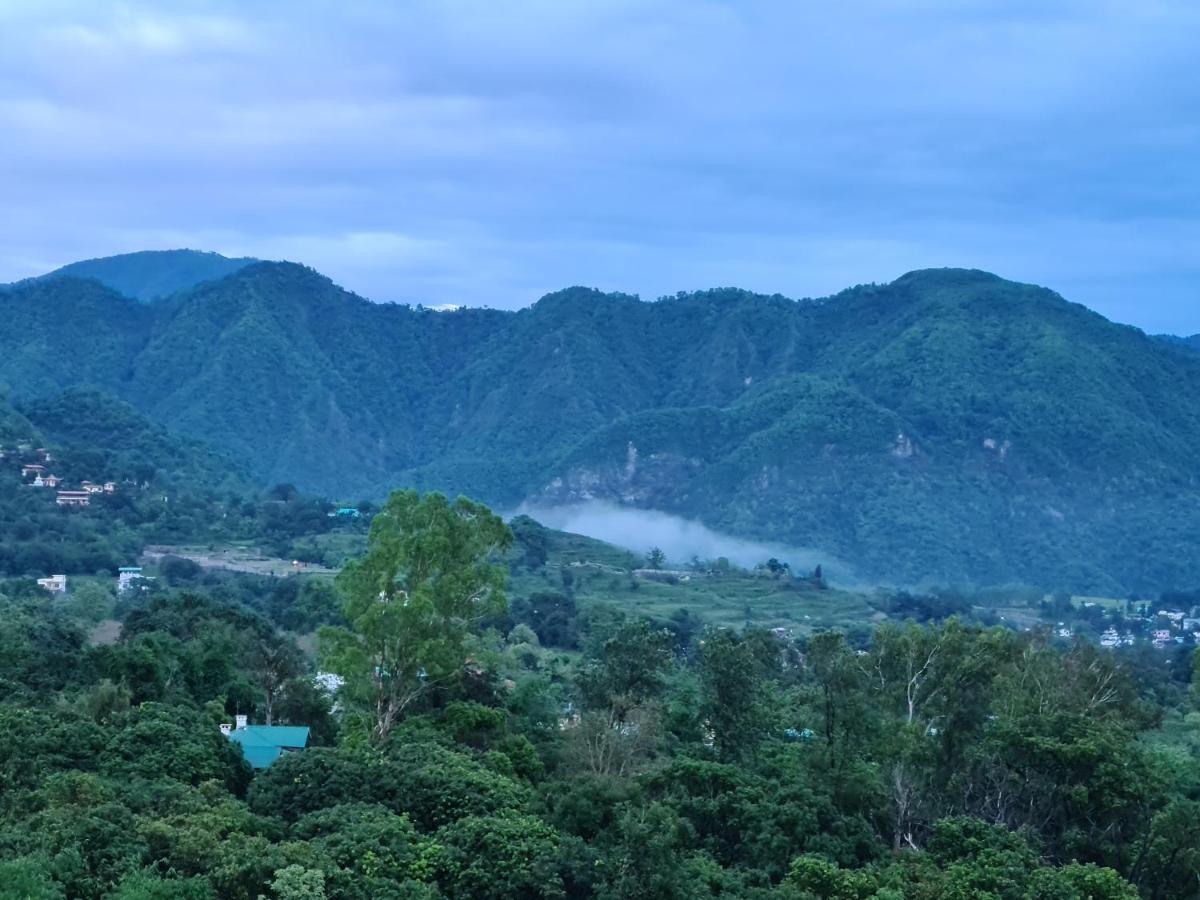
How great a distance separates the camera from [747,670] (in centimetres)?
2417

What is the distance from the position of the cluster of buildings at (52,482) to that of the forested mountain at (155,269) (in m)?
103

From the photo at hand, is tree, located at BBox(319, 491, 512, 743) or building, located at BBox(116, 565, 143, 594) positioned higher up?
tree, located at BBox(319, 491, 512, 743)

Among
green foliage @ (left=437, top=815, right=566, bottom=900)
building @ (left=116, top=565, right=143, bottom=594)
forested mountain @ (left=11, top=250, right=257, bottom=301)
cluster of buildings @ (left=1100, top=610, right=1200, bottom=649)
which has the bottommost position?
cluster of buildings @ (left=1100, top=610, right=1200, bottom=649)

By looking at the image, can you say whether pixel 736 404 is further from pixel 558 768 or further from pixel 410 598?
pixel 558 768

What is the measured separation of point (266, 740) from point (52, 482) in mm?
48885

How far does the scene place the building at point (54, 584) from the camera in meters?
53.3

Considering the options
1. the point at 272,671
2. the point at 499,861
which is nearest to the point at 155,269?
the point at 272,671

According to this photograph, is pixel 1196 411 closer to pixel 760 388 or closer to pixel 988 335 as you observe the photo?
pixel 988 335

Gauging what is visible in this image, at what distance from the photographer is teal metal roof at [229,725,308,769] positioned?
Answer: 23438 millimetres

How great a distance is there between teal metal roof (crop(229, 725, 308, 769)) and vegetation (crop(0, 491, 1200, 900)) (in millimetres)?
634

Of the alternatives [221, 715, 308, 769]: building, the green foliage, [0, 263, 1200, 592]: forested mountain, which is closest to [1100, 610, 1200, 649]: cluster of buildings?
[0, 263, 1200, 592]: forested mountain

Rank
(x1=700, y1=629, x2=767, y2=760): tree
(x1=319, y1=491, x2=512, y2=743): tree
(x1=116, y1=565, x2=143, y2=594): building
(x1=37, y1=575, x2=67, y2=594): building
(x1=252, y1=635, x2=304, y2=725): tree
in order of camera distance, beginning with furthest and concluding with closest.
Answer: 1. (x1=116, y1=565, x2=143, y2=594): building
2. (x1=37, y1=575, x2=67, y2=594): building
3. (x1=252, y1=635, x2=304, y2=725): tree
4. (x1=700, y1=629, x2=767, y2=760): tree
5. (x1=319, y1=491, x2=512, y2=743): tree

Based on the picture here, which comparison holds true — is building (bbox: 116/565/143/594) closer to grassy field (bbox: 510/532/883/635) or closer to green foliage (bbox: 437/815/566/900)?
grassy field (bbox: 510/532/883/635)

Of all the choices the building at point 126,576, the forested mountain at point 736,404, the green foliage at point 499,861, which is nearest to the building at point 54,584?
the building at point 126,576
